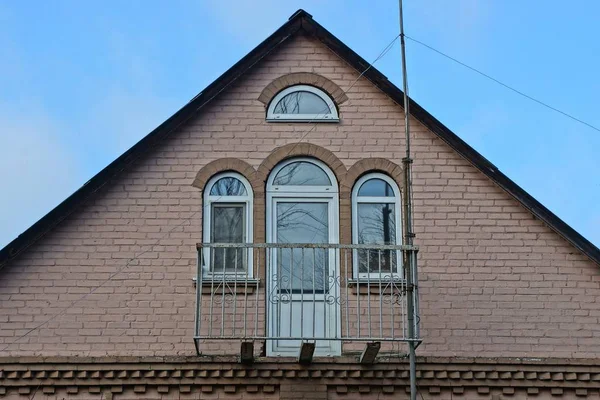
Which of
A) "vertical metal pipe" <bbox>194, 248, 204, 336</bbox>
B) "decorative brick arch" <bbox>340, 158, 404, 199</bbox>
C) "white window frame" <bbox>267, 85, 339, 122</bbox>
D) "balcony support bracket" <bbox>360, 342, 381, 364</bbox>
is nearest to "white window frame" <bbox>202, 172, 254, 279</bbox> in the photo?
"vertical metal pipe" <bbox>194, 248, 204, 336</bbox>

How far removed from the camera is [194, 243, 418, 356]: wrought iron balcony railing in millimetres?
13188

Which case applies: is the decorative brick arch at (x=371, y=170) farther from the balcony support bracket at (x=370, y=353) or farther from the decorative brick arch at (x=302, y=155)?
the balcony support bracket at (x=370, y=353)

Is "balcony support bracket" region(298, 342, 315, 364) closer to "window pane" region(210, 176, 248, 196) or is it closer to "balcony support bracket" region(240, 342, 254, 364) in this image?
"balcony support bracket" region(240, 342, 254, 364)

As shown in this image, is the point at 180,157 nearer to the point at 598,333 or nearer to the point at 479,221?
the point at 479,221

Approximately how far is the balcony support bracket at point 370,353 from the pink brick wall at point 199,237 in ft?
2.48

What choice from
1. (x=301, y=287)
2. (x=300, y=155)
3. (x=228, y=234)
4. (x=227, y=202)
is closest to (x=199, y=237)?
(x=228, y=234)

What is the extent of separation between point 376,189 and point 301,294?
1.89 m

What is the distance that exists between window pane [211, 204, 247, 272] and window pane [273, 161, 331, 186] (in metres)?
0.64

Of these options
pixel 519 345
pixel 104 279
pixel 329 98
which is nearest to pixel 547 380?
pixel 519 345

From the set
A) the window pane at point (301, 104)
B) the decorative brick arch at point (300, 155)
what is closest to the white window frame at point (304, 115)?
the window pane at point (301, 104)

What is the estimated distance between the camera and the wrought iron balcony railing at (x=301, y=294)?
13.2m

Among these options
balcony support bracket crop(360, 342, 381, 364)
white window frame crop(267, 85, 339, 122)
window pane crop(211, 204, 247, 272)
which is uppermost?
white window frame crop(267, 85, 339, 122)

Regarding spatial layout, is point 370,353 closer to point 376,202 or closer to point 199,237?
point 376,202

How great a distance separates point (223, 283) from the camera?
13.0m
